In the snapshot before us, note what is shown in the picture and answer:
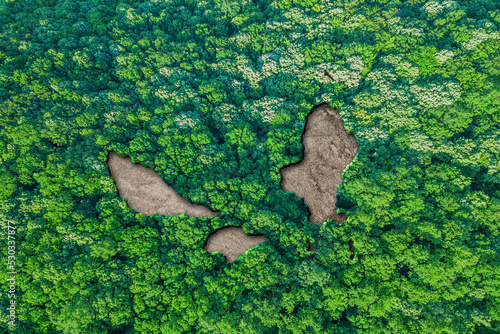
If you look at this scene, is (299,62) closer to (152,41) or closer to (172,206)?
(152,41)

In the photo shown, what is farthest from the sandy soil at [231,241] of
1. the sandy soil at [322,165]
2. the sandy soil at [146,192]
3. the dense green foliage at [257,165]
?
the sandy soil at [322,165]

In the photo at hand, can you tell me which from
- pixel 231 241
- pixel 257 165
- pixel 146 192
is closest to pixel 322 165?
pixel 257 165

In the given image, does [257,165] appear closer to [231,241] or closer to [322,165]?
[322,165]

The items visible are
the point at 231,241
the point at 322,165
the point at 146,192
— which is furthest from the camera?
the point at 322,165

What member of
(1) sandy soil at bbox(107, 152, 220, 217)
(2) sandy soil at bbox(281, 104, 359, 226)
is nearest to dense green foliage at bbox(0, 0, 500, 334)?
(1) sandy soil at bbox(107, 152, 220, 217)

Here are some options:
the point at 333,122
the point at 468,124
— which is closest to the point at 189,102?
the point at 333,122
